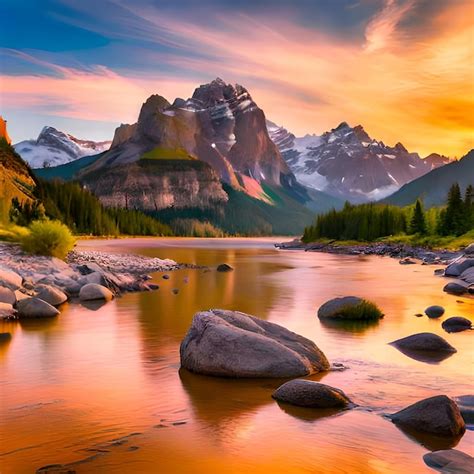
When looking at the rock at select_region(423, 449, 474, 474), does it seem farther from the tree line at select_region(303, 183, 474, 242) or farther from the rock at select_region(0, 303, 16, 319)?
the tree line at select_region(303, 183, 474, 242)

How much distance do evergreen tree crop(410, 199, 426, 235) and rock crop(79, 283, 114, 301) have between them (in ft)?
369

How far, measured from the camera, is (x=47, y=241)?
45.7 metres

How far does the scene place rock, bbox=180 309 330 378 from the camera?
16938mm

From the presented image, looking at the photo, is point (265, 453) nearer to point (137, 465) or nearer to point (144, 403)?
point (137, 465)

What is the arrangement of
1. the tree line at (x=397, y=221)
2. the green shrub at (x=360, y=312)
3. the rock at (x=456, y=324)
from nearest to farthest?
the rock at (x=456, y=324) < the green shrub at (x=360, y=312) < the tree line at (x=397, y=221)

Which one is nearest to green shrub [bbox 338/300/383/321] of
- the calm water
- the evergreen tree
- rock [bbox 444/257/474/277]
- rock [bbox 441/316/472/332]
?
the calm water

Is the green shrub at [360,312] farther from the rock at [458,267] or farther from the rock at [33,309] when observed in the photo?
the rock at [458,267]

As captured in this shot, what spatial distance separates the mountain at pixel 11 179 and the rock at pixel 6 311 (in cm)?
4012

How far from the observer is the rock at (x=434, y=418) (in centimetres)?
A: 1230

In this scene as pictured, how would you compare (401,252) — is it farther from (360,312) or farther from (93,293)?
(360,312)

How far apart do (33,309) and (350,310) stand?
15.6 metres

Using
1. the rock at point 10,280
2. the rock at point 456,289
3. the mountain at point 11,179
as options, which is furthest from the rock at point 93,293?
the mountain at point 11,179

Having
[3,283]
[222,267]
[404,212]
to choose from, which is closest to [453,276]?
[222,267]

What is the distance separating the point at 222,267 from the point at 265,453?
59227 millimetres
